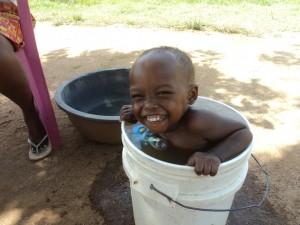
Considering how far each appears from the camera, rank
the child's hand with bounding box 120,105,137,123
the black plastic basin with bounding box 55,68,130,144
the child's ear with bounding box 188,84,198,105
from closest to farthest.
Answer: the child's ear with bounding box 188,84,198,105 → the child's hand with bounding box 120,105,137,123 → the black plastic basin with bounding box 55,68,130,144

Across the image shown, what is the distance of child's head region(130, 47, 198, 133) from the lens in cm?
128

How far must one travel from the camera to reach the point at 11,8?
197 cm

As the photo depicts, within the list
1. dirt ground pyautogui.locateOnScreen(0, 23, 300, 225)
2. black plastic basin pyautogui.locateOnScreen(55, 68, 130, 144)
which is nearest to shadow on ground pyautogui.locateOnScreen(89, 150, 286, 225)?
dirt ground pyautogui.locateOnScreen(0, 23, 300, 225)

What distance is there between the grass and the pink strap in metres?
3.34

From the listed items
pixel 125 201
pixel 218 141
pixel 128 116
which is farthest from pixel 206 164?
pixel 125 201

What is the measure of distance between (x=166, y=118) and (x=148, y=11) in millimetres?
5056

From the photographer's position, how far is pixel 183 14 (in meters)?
5.68

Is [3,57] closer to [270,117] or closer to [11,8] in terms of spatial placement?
[11,8]

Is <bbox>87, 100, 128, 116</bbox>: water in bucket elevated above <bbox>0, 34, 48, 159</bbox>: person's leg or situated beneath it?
situated beneath

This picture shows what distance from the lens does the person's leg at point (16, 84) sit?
181cm

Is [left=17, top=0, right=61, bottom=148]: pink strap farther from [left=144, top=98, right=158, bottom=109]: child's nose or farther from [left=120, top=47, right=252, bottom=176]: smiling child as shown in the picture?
[left=144, top=98, right=158, bottom=109]: child's nose

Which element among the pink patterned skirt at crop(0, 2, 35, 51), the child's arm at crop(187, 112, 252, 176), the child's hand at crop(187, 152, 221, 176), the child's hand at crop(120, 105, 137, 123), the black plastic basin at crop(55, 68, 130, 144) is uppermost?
the pink patterned skirt at crop(0, 2, 35, 51)

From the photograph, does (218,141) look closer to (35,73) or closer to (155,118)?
(155,118)

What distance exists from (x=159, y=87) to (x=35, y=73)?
3.85 feet
